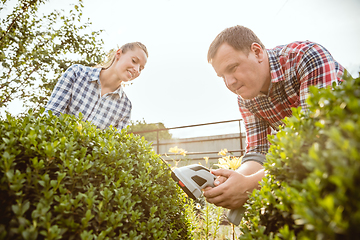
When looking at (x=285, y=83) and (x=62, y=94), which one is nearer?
(x=285, y=83)

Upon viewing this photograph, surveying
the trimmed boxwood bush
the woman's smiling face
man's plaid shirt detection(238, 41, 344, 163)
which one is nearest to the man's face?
man's plaid shirt detection(238, 41, 344, 163)

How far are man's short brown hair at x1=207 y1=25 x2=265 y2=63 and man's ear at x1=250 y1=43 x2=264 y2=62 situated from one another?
41mm

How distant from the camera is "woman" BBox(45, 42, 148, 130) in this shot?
2812 millimetres

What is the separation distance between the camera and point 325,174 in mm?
472

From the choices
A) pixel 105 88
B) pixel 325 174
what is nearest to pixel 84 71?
pixel 105 88

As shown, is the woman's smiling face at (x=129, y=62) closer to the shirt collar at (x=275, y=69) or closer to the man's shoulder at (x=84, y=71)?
the man's shoulder at (x=84, y=71)

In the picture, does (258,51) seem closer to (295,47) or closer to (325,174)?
(295,47)

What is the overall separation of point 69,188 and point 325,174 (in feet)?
3.00

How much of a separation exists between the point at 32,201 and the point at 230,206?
49.3 inches

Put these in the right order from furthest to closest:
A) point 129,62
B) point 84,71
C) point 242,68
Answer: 1. point 129,62
2. point 84,71
3. point 242,68

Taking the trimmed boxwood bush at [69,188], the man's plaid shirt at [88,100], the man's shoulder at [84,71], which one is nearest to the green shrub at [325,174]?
the trimmed boxwood bush at [69,188]

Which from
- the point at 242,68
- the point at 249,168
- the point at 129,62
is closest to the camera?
the point at 249,168

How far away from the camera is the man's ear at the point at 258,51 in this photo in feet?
6.56

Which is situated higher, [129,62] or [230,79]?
[129,62]
